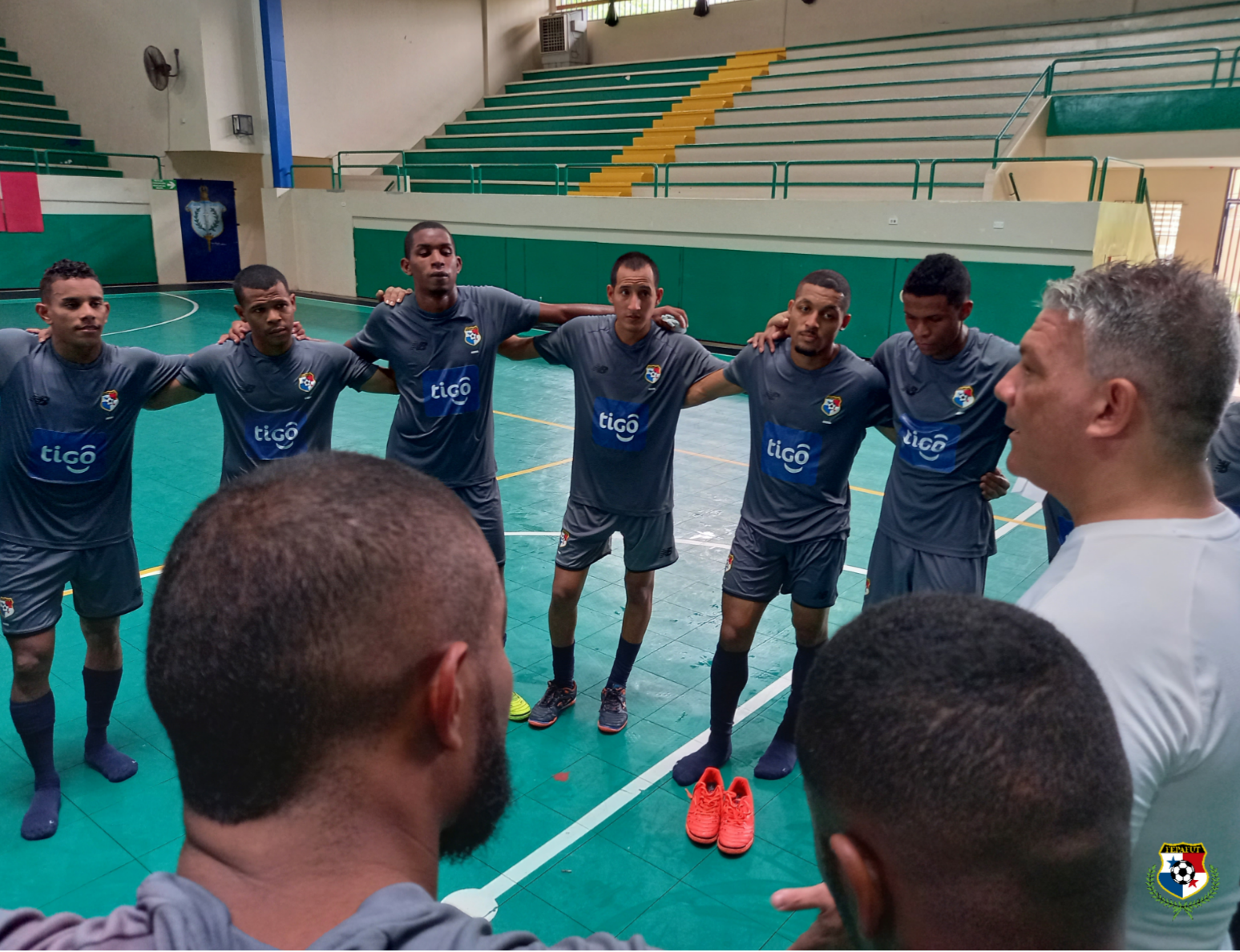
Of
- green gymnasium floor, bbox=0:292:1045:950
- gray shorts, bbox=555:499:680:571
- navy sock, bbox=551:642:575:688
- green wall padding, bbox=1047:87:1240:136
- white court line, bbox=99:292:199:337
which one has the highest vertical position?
green wall padding, bbox=1047:87:1240:136

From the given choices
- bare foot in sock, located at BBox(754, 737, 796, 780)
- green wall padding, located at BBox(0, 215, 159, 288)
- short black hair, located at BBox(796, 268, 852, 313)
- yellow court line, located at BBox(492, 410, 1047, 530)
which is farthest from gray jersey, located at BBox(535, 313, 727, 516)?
green wall padding, located at BBox(0, 215, 159, 288)

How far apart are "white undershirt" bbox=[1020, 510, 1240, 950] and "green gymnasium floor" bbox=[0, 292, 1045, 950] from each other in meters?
2.14

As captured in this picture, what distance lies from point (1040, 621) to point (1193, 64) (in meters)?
16.9

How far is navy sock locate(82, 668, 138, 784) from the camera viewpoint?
14.0 ft

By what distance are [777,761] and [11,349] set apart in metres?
4.10

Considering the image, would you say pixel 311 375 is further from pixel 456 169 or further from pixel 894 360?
pixel 456 169

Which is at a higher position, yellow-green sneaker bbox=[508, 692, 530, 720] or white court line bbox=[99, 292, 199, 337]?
white court line bbox=[99, 292, 199, 337]

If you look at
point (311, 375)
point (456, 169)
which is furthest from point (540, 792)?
point (456, 169)

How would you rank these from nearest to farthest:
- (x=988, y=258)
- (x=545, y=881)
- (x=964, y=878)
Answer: (x=964, y=878), (x=545, y=881), (x=988, y=258)

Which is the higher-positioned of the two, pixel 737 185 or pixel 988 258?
pixel 737 185

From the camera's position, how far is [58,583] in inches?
159

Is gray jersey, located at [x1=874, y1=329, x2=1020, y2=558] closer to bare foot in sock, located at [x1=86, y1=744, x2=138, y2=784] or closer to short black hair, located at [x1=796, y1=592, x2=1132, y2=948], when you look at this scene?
short black hair, located at [x1=796, y1=592, x2=1132, y2=948]

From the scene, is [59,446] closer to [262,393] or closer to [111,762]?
[262,393]

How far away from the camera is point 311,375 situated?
471 cm
